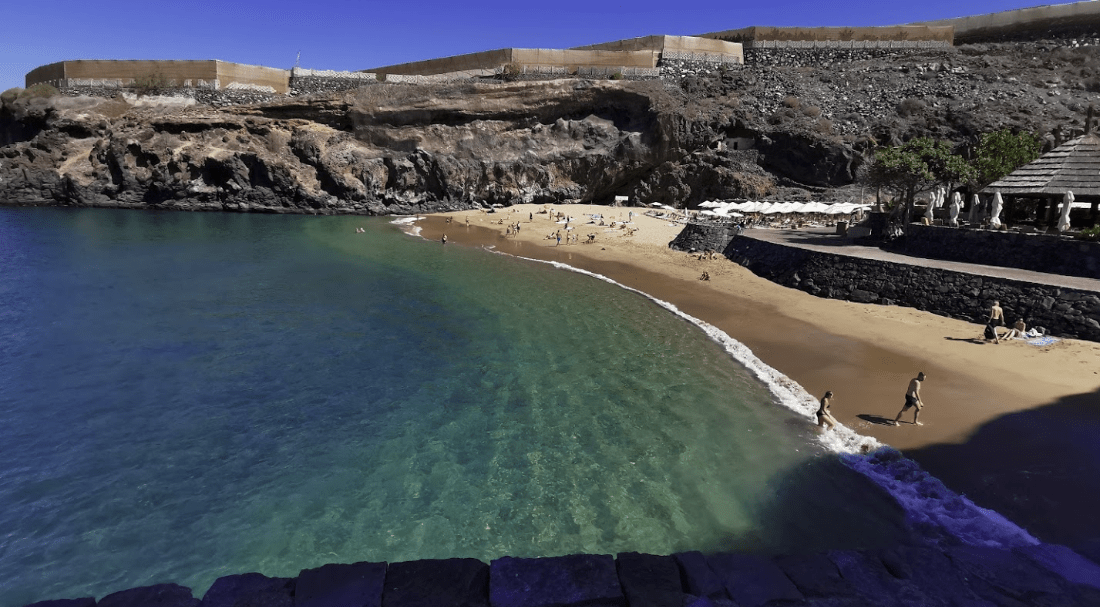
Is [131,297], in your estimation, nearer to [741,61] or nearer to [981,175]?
[981,175]

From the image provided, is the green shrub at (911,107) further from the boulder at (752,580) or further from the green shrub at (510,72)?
the boulder at (752,580)

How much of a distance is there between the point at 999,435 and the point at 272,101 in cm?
5291

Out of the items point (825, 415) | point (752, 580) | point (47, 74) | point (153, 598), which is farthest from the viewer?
point (47, 74)

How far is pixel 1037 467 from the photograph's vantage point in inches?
326

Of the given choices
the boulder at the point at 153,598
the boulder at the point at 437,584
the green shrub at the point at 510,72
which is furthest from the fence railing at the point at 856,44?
the boulder at the point at 153,598

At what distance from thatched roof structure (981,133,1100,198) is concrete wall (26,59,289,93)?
54.2 meters

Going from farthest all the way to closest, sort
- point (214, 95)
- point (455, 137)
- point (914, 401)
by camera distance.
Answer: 1. point (214, 95)
2. point (455, 137)
3. point (914, 401)

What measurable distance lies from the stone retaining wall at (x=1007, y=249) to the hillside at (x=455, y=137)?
2388 cm

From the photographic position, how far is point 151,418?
10.3m

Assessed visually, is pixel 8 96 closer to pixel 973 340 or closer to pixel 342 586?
pixel 342 586

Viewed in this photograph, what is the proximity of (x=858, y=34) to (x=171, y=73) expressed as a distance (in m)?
61.2

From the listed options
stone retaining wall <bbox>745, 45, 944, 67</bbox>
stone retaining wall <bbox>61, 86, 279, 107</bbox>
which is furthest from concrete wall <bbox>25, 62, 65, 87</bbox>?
stone retaining wall <bbox>745, 45, 944, 67</bbox>

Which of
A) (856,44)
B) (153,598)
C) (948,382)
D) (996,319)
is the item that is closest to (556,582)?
(153,598)

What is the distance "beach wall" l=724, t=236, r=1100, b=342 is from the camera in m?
13.6
